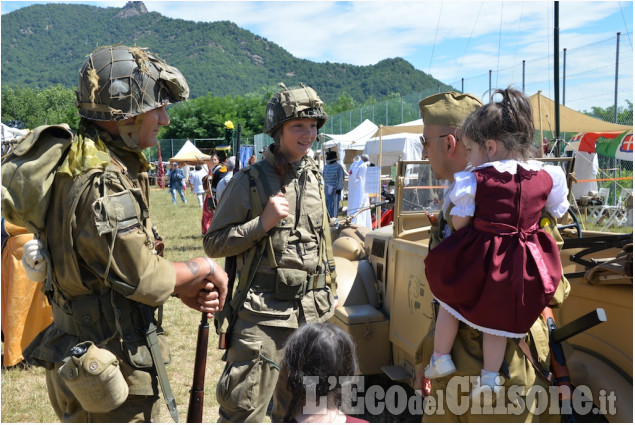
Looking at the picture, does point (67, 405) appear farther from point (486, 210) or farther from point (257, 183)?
point (486, 210)

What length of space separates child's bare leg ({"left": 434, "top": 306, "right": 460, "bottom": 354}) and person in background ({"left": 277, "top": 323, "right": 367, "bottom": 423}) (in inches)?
15.8

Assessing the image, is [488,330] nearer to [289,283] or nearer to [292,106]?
[289,283]

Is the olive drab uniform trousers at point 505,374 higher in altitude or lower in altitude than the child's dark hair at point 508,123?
lower

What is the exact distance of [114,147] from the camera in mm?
2303

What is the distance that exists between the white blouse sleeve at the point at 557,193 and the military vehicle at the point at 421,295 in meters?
0.43

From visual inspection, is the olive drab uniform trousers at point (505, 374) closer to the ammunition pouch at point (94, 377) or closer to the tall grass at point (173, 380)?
the ammunition pouch at point (94, 377)

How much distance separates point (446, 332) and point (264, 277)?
124 cm

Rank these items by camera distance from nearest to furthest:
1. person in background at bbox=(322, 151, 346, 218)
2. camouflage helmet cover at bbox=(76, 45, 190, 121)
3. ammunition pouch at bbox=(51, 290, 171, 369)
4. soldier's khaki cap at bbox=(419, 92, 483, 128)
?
ammunition pouch at bbox=(51, 290, 171, 369)
camouflage helmet cover at bbox=(76, 45, 190, 121)
soldier's khaki cap at bbox=(419, 92, 483, 128)
person in background at bbox=(322, 151, 346, 218)

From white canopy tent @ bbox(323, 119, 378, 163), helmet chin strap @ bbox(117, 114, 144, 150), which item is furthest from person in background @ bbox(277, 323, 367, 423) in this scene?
white canopy tent @ bbox(323, 119, 378, 163)

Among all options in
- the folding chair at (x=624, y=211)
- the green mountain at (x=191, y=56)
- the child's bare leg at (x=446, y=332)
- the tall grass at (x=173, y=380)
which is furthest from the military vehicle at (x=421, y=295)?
the green mountain at (x=191, y=56)

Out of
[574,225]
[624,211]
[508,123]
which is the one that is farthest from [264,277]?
[624,211]

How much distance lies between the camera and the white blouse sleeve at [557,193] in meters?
1.99

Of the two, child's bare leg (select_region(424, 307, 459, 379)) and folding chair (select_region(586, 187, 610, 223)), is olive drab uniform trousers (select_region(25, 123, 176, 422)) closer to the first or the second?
child's bare leg (select_region(424, 307, 459, 379))

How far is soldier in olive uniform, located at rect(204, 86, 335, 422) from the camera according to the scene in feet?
9.39
